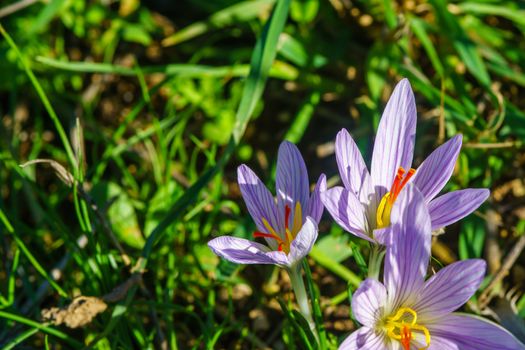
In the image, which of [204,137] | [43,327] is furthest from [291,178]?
[204,137]

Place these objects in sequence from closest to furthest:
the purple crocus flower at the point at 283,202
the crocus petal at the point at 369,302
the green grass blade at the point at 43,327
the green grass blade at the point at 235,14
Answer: the crocus petal at the point at 369,302 < the purple crocus flower at the point at 283,202 < the green grass blade at the point at 43,327 < the green grass blade at the point at 235,14

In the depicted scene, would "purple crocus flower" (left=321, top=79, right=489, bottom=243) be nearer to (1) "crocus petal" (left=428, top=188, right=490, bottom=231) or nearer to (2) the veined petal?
(1) "crocus petal" (left=428, top=188, right=490, bottom=231)

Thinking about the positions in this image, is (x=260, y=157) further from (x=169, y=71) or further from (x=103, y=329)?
(x=103, y=329)

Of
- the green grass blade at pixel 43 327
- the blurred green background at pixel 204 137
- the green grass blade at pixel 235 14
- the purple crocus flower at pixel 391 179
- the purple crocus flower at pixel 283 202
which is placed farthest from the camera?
the green grass blade at pixel 235 14

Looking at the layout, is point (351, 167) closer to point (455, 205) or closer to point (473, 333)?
point (455, 205)

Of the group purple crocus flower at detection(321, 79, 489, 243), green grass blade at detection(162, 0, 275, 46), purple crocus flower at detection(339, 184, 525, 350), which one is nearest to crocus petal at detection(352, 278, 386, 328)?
purple crocus flower at detection(339, 184, 525, 350)

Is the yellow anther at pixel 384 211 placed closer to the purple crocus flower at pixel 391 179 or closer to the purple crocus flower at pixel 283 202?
the purple crocus flower at pixel 391 179

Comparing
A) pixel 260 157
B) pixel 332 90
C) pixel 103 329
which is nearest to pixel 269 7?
pixel 332 90

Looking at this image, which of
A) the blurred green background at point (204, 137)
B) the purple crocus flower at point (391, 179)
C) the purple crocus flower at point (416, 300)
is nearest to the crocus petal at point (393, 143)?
the purple crocus flower at point (391, 179)

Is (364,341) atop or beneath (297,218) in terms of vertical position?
beneath
